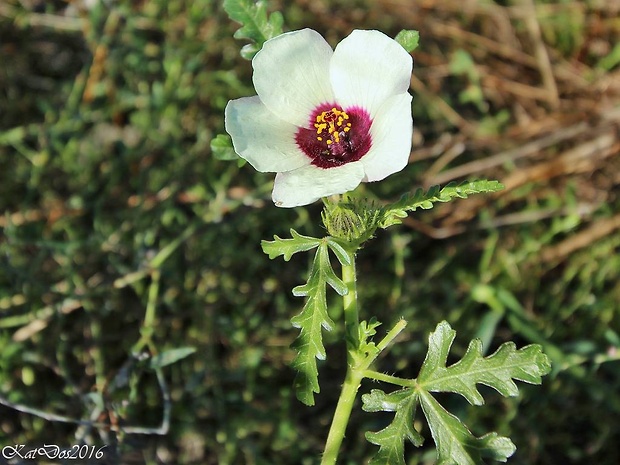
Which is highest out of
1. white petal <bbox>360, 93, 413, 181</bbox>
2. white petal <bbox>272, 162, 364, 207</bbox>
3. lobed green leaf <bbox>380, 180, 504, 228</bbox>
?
white petal <bbox>360, 93, 413, 181</bbox>

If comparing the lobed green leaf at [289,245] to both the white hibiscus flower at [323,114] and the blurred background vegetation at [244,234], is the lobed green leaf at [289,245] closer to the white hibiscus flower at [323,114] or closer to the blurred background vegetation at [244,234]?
the white hibiscus flower at [323,114]

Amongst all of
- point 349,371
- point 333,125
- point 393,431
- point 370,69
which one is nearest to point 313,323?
point 349,371

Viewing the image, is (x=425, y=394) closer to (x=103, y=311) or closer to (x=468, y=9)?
(x=103, y=311)

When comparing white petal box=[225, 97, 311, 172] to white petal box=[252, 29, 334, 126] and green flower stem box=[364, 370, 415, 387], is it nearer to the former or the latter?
white petal box=[252, 29, 334, 126]

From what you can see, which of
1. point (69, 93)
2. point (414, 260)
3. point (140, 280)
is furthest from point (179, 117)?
point (414, 260)

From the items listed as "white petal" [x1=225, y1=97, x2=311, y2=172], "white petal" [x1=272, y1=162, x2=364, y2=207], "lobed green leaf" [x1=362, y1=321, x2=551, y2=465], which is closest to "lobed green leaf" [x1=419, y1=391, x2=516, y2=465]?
"lobed green leaf" [x1=362, y1=321, x2=551, y2=465]

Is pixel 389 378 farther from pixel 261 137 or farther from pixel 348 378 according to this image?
pixel 261 137

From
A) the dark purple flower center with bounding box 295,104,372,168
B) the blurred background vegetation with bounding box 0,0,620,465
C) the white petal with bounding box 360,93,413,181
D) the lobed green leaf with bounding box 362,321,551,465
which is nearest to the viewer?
the white petal with bounding box 360,93,413,181
